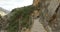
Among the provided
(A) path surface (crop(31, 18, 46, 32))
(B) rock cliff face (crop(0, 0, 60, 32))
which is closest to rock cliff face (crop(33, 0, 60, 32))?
(B) rock cliff face (crop(0, 0, 60, 32))

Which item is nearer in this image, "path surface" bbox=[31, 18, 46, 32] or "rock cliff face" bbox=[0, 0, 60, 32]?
"rock cliff face" bbox=[0, 0, 60, 32]

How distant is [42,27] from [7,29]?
3.12m

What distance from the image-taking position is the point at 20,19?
1001 centimetres

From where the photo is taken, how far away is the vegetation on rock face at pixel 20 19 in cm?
932

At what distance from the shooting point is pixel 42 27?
766 cm

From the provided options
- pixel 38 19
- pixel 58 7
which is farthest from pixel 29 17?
pixel 58 7

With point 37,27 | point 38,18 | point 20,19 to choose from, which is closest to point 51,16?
point 37,27

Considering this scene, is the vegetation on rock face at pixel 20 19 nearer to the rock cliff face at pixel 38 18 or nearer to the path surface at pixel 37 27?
the rock cliff face at pixel 38 18

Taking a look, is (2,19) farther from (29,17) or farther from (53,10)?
(53,10)

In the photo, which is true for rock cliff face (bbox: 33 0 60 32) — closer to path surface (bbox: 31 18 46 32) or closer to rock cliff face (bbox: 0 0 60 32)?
rock cliff face (bbox: 0 0 60 32)

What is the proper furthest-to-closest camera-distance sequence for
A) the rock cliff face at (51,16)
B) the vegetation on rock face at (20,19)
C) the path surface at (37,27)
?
the vegetation on rock face at (20,19)
the path surface at (37,27)
the rock cliff face at (51,16)

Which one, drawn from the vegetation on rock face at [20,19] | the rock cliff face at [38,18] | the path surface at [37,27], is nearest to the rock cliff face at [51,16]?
the rock cliff face at [38,18]

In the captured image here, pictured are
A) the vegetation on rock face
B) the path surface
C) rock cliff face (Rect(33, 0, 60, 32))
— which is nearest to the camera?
rock cliff face (Rect(33, 0, 60, 32))

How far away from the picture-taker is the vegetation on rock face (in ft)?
30.6
